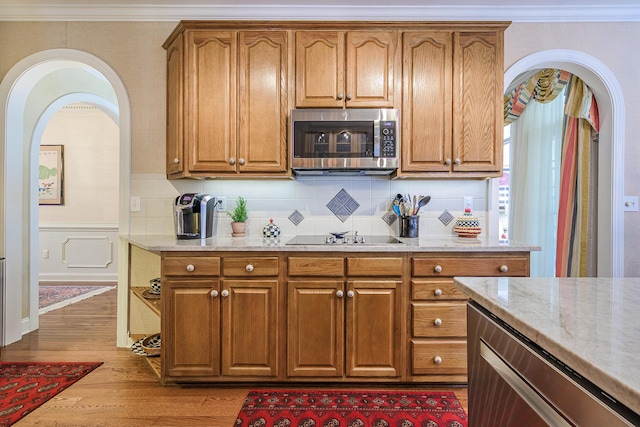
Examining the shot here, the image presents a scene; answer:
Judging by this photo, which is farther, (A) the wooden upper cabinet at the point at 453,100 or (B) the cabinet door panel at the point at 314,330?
(A) the wooden upper cabinet at the point at 453,100

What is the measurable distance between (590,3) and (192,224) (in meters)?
3.46

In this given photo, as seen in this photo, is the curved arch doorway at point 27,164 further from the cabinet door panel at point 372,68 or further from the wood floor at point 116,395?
the cabinet door panel at point 372,68

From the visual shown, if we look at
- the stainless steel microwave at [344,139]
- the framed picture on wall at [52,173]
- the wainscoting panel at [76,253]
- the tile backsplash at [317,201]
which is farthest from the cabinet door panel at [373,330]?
the framed picture on wall at [52,173]

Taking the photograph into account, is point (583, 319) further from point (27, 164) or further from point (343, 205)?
point (27, 164)

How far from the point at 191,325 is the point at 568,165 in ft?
10.8

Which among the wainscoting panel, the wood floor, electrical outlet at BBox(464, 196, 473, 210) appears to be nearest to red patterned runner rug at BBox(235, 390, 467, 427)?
the wood floor

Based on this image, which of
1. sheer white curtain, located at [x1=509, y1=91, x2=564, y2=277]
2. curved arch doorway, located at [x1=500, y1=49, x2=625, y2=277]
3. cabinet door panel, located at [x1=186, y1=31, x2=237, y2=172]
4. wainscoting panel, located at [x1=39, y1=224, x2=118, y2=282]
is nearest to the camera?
cabinet door panel, located at [x1=186, y1=31, x2=237, y2=172]

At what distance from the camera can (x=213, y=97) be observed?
248 cm

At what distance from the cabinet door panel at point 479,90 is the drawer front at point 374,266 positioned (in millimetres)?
1055

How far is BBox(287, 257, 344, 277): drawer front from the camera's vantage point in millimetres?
2150

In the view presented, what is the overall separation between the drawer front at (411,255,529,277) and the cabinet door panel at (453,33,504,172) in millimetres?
757

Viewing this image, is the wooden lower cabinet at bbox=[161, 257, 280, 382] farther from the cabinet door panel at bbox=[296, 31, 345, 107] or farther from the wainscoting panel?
the wainscoting panel

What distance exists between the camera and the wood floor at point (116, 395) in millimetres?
1880

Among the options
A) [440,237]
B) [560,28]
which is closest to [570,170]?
[560,28]
